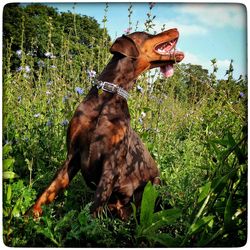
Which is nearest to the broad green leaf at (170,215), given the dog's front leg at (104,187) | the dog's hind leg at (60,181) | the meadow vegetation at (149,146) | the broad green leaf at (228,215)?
the meadow vegetation at (149,146)

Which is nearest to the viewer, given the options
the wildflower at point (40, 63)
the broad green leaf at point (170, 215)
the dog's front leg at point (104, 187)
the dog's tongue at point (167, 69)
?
the broad green leaf at point (170, 215)

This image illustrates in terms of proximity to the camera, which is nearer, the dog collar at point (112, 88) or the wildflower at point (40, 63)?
the dog collar at point (112, 88)

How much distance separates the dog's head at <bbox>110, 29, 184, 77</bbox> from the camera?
251 cm

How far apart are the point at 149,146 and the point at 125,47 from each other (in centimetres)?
101

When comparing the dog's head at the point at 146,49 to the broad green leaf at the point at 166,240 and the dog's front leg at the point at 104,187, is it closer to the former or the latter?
the dog's front leg at the point at 104,187

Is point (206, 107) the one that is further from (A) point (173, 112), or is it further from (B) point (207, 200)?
(B) point (207, 200)

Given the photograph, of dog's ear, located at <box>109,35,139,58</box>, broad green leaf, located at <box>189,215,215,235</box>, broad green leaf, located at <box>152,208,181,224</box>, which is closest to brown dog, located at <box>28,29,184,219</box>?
dog's ear, located at <box>109,35,139,58</box>

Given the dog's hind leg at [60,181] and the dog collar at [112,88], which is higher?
the dog collar at [112,88]

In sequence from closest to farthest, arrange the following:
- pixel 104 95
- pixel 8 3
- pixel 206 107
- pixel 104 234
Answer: pixel 8 3 → pixel 104 234 → pixel 104 95 → pixel 206 107

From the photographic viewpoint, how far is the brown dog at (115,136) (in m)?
2.32

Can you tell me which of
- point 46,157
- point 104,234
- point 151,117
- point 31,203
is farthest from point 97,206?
point 151,117

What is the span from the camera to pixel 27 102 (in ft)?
12.0

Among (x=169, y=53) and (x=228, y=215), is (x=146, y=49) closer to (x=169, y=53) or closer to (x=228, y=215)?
(x=169, y=53)

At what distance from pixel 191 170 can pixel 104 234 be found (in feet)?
3.90
